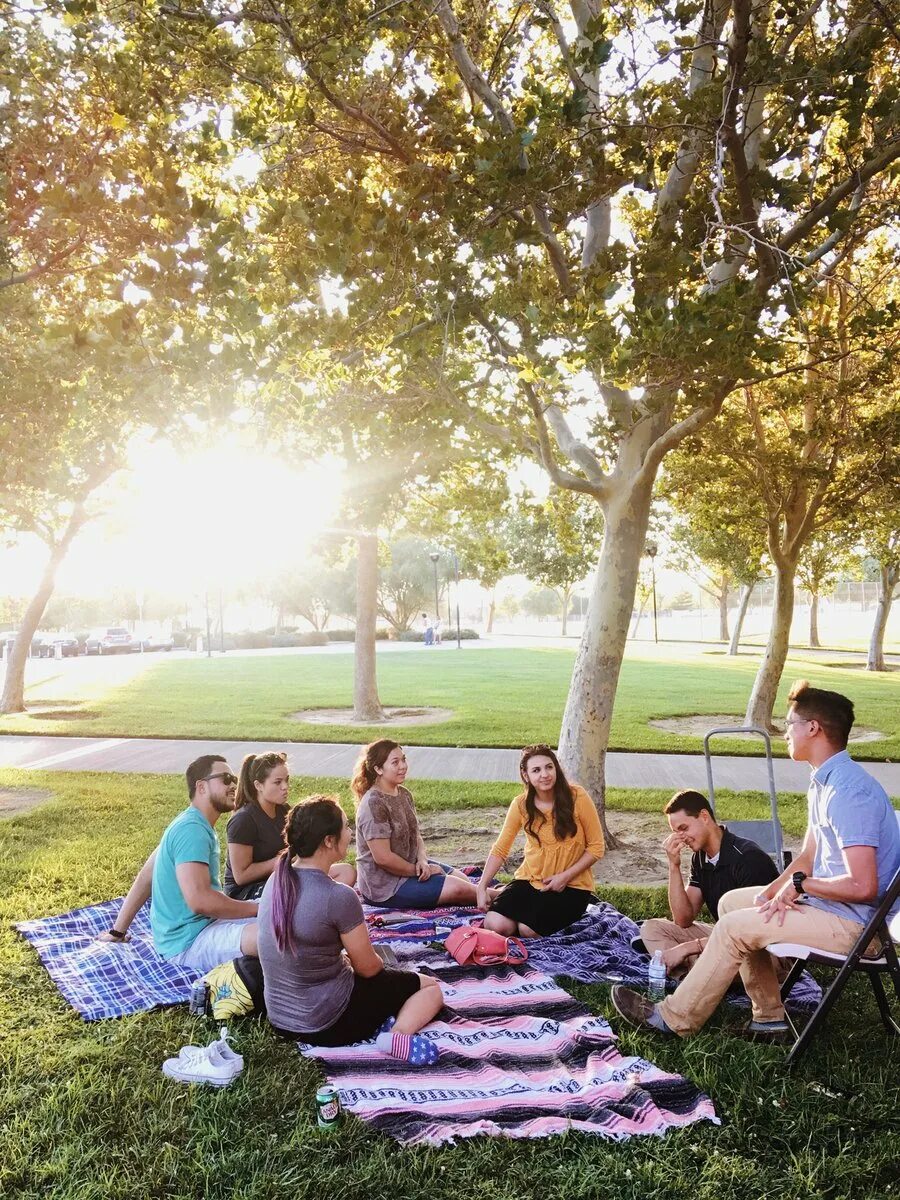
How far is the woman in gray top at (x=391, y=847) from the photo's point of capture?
5.54 metres

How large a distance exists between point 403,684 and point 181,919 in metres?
17.8

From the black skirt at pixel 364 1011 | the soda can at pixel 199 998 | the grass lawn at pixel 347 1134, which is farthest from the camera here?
the soda can at pixel 199 998

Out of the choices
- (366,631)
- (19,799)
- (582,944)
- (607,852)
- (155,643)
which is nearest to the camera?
(582,944)

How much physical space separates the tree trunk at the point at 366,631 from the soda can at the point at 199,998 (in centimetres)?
1055

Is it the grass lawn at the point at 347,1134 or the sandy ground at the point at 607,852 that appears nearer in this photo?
the grass lawn at the point at 347,1134

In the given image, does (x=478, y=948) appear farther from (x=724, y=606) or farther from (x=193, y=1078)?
(x=724, y=606)

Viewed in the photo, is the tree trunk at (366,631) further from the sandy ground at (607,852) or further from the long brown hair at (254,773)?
the long brown hair at (254,773)

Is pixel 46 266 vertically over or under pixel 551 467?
over

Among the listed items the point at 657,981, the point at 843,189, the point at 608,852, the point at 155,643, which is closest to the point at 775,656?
the point at 608,852

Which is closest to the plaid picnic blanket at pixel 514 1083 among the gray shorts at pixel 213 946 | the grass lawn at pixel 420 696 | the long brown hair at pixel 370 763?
the gray shorts at pixel 213 946

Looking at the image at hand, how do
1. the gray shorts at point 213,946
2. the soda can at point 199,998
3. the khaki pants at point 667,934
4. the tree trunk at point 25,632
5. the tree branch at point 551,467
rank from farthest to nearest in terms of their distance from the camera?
the tree trunk at point 25,632
the tree branch at point 551,467
the khaki pants at point 667,934
the gray shorts at point 213,946
the soda can at point 199,998

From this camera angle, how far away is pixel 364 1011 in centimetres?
387

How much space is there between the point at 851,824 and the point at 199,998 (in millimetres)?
3202

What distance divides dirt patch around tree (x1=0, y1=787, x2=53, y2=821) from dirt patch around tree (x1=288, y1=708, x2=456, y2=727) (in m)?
5.57
